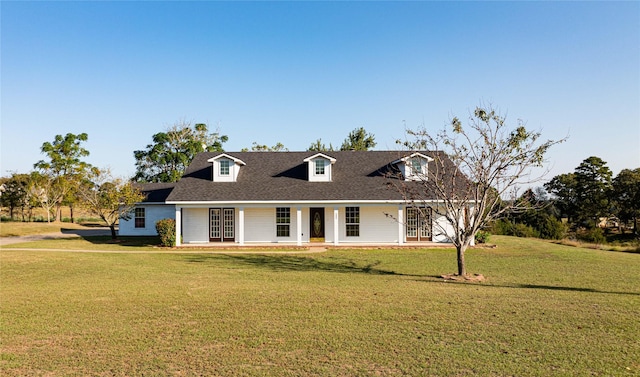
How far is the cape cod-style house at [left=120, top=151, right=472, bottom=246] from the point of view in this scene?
25.5 metres

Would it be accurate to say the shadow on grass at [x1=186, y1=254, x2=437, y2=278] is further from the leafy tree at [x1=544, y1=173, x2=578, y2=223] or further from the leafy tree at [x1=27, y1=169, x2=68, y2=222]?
the leafy tree at [x1=544, y1=173, x2=578, y2=223]

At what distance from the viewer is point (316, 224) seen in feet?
Answer: 88.3

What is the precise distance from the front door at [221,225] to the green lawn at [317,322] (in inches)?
408

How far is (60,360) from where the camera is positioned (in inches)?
257

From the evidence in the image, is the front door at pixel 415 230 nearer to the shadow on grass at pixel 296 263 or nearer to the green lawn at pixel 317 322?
the shadow on grass at pixel 296 263

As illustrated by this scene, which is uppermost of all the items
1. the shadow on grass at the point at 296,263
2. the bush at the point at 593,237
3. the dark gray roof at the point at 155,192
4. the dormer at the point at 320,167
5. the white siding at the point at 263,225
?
the dormer at the point at 320,167

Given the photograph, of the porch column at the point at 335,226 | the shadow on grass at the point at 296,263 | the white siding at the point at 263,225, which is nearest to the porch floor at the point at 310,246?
the porch column at the point at 335,226

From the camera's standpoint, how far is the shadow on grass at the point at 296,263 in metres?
16.7

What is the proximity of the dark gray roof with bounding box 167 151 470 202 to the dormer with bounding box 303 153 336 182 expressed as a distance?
0.47 metres

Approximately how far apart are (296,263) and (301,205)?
7.38 metres

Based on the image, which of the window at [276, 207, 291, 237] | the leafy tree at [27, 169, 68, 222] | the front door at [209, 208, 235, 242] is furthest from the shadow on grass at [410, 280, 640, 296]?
the leafy tree at [27, 169, 68, 222]

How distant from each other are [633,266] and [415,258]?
872 cm

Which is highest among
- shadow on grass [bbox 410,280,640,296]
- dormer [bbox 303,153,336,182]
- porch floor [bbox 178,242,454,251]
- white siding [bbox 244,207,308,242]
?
dormer [bbox 303,153,336,182]

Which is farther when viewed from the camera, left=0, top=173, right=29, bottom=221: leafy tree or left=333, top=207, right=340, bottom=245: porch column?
left=0, top=173, right=29, bottom=221: leafy tree
